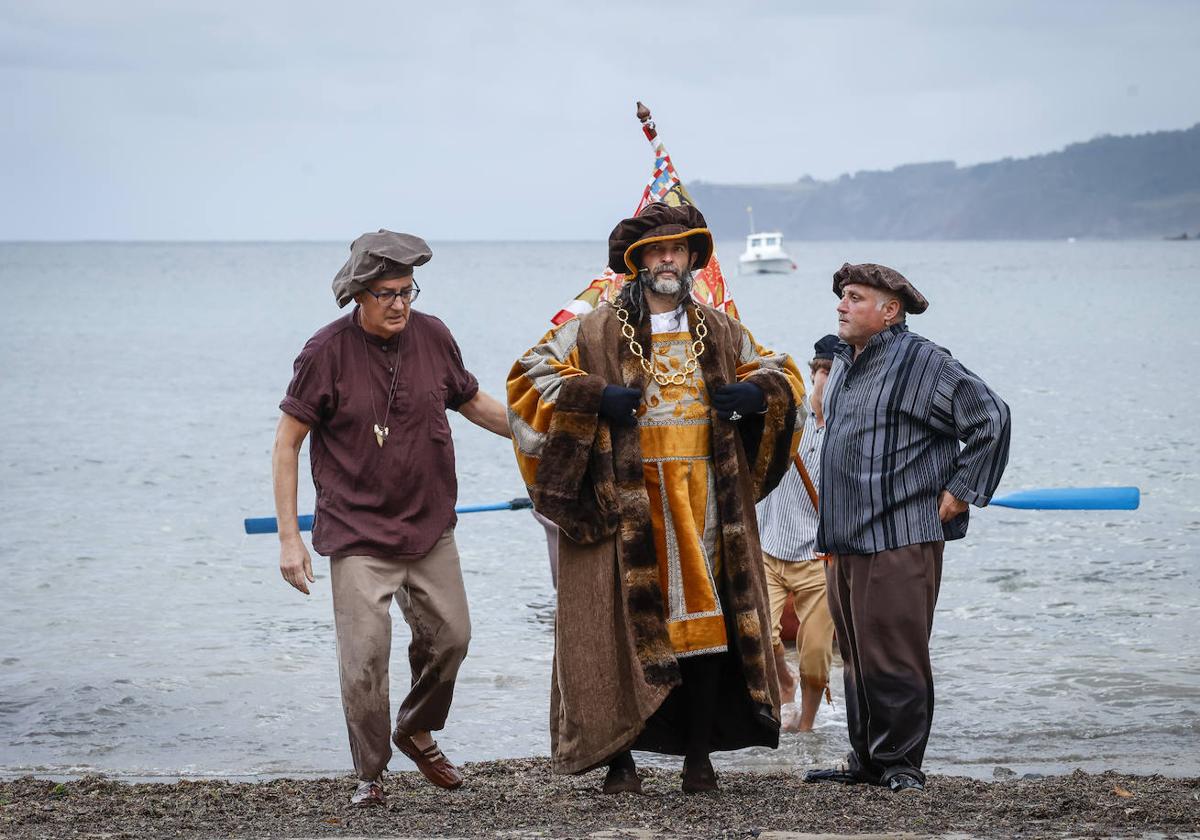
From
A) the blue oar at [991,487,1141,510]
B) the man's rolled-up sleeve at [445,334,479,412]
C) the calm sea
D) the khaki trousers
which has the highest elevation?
the man's rolled-up sleeve at [445,334,479,412]

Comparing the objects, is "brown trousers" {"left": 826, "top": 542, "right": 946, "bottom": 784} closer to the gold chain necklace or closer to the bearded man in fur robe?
the bearded man in fur robe

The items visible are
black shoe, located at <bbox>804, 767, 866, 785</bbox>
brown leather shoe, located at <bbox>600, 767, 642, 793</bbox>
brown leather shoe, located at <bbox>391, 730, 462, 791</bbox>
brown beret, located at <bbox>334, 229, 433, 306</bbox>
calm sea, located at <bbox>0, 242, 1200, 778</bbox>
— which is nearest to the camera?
brown beret, located at <bbox>334, 229, 433, 306</bbox>

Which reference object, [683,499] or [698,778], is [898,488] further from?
[698,778]

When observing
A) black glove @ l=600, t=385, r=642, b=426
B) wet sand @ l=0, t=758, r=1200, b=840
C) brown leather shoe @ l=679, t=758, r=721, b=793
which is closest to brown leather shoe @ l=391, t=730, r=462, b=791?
wet sand @ l=0, t=758, r=1200, b=840

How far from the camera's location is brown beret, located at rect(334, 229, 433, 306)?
557 centimetres

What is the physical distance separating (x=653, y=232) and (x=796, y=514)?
83.0 inches

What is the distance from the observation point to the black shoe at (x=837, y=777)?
5824mm

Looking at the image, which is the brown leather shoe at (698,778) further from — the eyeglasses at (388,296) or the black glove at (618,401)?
the eyeglasses at (388,296)

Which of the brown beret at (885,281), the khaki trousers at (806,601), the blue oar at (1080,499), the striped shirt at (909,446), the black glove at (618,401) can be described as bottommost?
the khaki trousers at (806,601)

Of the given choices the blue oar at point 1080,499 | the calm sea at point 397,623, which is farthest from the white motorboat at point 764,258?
the blue oar at point 1080,499

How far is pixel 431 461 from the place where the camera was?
18.6 ft

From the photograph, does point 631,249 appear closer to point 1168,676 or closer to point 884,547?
point 884,547

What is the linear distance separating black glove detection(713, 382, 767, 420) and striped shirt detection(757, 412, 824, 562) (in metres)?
1.66

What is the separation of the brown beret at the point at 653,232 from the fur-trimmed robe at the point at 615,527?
0.20 metres
